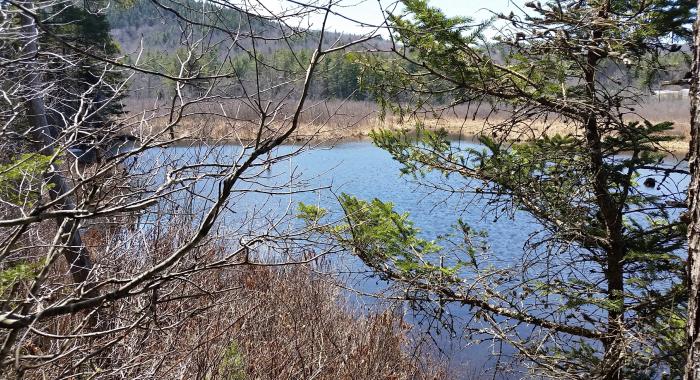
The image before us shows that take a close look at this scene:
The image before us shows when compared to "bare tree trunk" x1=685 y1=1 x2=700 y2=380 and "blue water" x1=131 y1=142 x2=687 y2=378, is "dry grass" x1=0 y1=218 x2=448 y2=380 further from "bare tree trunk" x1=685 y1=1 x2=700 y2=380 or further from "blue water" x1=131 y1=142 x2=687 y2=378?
Answer: "bare tree trunk" x1=685 y1=1 x2=700 y2=380

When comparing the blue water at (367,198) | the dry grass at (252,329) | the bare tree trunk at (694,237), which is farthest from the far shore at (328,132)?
the dry grass at (252,329)

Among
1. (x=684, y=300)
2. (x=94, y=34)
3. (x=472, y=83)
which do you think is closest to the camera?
(x=684, y=300)

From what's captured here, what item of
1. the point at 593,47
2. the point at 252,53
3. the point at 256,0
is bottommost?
the point at 252,53

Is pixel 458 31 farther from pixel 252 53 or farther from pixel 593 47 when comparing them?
pixel 252 53

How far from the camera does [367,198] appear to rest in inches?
491

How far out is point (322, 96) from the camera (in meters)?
3.70

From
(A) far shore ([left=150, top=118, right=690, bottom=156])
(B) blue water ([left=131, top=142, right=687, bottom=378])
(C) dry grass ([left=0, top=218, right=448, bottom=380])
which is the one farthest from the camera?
(B) blue water ([left=131, top=142, right=687, bottom=378])

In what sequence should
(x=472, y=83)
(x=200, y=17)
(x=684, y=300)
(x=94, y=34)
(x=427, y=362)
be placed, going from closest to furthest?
(x=200, y=17) → (x=684, y=300) → (x=472, y=83) → (x=427, y=362) → (x=94, y=34)

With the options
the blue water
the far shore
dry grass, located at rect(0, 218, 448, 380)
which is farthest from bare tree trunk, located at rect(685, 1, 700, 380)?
dry grass, located at rect(0, 218, 448, 380)

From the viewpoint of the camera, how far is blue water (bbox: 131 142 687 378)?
5.08 metres

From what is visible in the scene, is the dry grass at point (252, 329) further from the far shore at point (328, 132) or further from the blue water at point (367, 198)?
the far shore at point (328, 132)

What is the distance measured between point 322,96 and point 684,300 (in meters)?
2.58

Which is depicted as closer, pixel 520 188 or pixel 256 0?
pixel 256 0

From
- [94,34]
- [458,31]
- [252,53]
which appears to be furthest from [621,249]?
[94,34]
